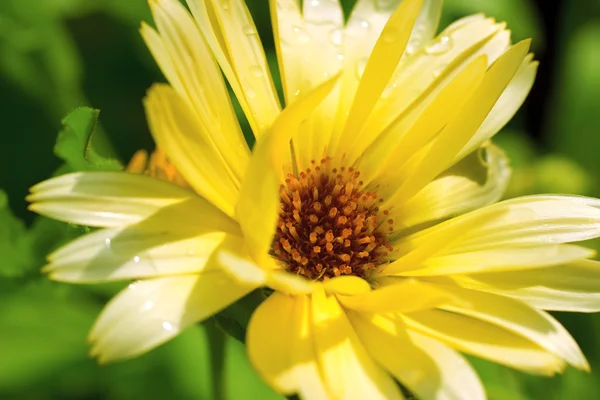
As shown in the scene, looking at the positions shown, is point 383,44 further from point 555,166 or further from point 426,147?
point 555,166

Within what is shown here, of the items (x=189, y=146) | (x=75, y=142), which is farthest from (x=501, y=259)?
(x=75, y=142)

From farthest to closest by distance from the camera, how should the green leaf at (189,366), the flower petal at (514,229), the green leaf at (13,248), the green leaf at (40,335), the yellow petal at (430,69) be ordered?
the green leaf at (189,366) → the green leaf at (40,335) → the green leaf at (13,248) → the yellow petal at (430,69) → the flower petal at (514,229)

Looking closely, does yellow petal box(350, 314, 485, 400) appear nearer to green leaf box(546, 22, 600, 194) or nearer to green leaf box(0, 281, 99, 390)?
green leaf box(0, 281, 99, 390)

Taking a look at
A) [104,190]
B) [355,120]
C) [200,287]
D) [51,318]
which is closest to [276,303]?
[200,287]

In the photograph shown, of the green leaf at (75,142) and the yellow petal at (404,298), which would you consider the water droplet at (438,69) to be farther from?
the green leaf at (75,142)

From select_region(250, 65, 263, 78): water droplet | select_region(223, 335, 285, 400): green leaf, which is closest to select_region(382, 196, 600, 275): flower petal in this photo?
select_region(250, 65, 263, 78): water droplet

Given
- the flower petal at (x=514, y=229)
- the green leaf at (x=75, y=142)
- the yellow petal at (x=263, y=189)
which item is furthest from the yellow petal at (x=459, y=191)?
the green leaf at (x=75, y=142)
